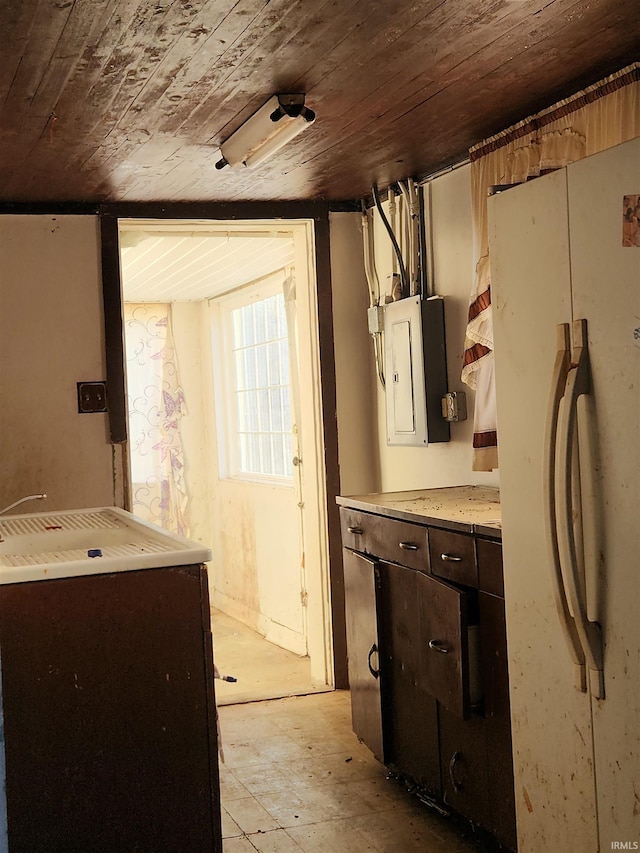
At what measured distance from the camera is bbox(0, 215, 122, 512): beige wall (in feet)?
13.4

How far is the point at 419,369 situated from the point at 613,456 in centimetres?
197

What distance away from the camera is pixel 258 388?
609cm

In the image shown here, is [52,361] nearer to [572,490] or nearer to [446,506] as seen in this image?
[446,506]

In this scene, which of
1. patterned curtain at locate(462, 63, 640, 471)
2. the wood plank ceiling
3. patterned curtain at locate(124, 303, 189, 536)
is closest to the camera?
the wood plank ceiling

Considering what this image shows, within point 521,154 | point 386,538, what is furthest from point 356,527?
point 521,154

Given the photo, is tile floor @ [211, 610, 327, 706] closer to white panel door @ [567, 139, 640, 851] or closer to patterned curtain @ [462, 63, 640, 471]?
patterned curtain @ [462, 63, 640, 471]

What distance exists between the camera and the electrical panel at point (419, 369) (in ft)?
12.6

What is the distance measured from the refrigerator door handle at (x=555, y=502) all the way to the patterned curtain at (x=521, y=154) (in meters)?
0.77

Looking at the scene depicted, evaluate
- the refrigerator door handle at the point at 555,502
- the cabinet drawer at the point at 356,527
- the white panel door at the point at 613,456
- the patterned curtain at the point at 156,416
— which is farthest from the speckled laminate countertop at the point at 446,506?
the patterned curtain at the point at 156,416

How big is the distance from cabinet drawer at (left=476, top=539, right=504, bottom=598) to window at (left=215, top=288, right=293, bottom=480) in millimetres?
2997

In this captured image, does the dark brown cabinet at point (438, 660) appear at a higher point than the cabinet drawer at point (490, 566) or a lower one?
lower

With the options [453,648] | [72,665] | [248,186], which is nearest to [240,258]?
[248,186]

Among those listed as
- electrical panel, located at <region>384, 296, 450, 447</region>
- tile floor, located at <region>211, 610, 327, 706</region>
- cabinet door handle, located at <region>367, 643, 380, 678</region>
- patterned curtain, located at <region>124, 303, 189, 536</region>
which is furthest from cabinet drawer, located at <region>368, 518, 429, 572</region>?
patterned curtain, located at <region>124, 303, 189, 536</region>

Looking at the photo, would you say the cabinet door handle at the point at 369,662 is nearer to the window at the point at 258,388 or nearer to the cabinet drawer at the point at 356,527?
the cabinet drawer at the point at 356,527
